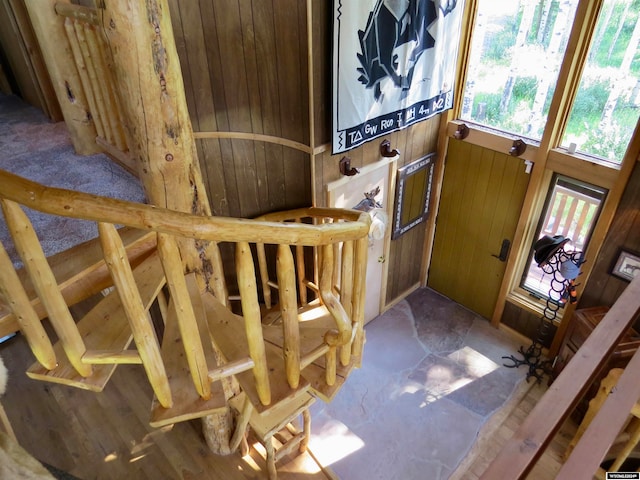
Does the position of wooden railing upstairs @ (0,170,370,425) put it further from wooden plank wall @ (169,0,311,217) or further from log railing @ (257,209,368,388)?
wooden plank wall @ (169,0,311,217)

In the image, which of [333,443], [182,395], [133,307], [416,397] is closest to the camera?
[133,307]

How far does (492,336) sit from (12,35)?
5.61m

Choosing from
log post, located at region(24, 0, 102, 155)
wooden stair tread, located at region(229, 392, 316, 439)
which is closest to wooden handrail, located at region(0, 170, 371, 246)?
wooden stair tread, located at region(229, 392, 316, 439)

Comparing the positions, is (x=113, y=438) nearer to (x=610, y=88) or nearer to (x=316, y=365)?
(x=316, y=365)

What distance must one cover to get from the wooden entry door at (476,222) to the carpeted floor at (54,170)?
3068 millimetres

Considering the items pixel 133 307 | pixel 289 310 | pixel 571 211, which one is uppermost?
pixel 133 307

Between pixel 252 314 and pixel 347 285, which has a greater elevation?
pixel 252 314

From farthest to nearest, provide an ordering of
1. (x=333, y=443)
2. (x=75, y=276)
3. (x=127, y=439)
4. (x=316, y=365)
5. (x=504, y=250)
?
1. (x=504, y=250)
2. (x=333, y=443)
3. (x=127, y=439)
4. (x=316, y=365)
5. (x=75, y=276)

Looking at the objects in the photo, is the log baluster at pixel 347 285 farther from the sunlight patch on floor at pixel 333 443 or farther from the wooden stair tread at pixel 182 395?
the sunlight patch on floor at pixel 333 443

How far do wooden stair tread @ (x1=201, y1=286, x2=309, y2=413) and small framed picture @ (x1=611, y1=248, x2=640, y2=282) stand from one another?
3.01 m

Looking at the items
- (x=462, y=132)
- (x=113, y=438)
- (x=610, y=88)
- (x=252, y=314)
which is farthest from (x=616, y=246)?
(x=113, y=438)

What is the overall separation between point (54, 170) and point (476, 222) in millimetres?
3812

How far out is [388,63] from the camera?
324 centimetres

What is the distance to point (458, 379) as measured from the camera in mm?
4199
